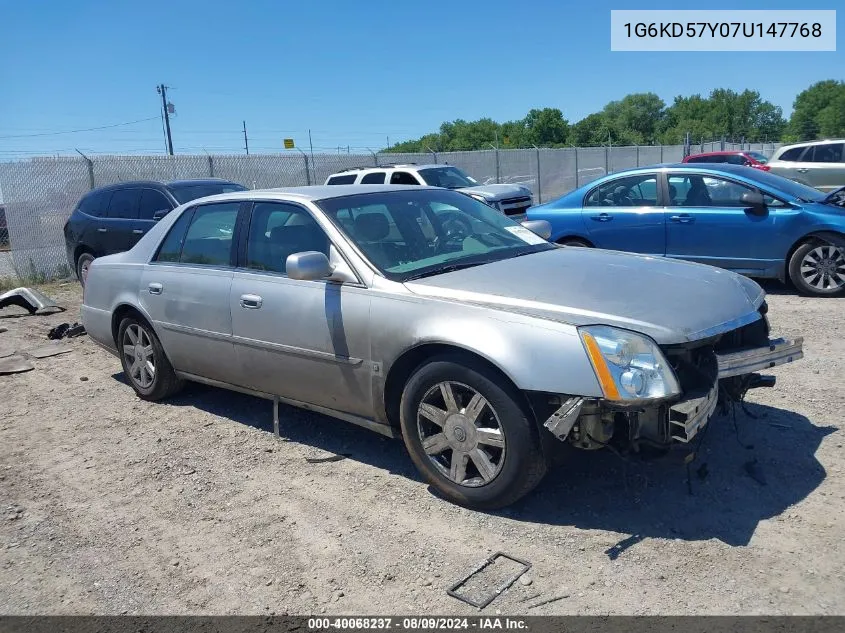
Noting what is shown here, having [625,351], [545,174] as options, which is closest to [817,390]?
[625,351]

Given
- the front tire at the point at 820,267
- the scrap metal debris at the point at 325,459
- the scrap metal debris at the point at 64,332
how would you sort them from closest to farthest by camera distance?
the scrap metal debris at the point at 325,459 → the front tire at the point at 820,267 → the scrap metal debris at the point at 64,332

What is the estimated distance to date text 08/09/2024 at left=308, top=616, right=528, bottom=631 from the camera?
2.88 m

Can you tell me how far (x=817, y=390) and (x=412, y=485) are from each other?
2.98 meters

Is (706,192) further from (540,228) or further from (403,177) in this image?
(403,177)

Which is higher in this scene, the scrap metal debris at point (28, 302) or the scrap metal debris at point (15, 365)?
the scrap metal debris at point (28, 302)

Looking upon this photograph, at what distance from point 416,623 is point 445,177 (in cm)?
1274

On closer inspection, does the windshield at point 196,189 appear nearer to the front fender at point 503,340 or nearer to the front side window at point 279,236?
the front side window at point 279,236

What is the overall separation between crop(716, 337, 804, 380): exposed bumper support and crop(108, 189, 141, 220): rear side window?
31.2ft

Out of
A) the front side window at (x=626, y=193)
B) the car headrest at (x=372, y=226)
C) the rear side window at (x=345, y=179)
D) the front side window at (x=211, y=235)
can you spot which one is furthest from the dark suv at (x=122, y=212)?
the car headrest at (x=372, y=226)

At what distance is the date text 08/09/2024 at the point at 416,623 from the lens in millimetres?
2879

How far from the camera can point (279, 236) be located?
477 centimetres

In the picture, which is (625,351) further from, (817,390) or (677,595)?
(817,390)

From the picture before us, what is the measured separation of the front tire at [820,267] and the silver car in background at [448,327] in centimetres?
435

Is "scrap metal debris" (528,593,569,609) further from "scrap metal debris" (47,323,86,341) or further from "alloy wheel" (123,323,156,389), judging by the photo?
"scrap metal debris" (47,323,86,341)
